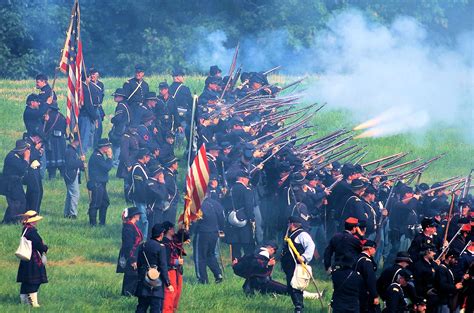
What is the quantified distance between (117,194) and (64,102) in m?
11.8

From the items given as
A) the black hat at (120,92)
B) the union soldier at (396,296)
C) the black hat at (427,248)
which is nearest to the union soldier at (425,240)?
the black hat at (427,248)

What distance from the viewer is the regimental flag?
70.8ft

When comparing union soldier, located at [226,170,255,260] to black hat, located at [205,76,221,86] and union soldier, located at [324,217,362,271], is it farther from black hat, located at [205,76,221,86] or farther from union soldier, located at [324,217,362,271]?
black hat, located at [205,76,221,86]

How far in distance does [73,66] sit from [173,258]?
888 centimetres

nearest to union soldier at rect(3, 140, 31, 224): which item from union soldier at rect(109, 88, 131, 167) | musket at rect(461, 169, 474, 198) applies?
union soldier at rect(109, 88, 131, 167)

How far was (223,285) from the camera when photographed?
82.3 feet

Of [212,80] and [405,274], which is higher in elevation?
[212,80]

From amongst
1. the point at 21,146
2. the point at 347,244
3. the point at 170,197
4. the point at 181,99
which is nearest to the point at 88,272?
the point at 170,197

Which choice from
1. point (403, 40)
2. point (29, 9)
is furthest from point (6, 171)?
point (29, 9)

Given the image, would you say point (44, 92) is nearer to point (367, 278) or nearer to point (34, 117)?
point (34, 117)

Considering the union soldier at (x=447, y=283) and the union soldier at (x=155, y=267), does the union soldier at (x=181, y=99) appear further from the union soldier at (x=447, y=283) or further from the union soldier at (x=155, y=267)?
the union soldier at (x=155, y=267)

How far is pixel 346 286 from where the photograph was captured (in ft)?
64.8

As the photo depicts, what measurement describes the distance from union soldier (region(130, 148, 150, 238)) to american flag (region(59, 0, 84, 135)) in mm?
1940

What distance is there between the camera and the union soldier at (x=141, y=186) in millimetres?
27078
